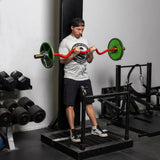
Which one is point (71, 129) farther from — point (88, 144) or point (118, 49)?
point (118, 49)

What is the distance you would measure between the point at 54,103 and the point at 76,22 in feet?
3.55

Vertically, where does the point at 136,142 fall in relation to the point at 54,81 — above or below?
below

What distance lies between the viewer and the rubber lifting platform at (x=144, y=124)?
3.30 meters

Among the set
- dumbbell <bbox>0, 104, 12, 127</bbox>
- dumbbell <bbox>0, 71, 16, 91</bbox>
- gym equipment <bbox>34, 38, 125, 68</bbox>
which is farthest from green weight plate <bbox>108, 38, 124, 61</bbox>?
dumbbell <bbox>0, 104, 12, 127</bbox>

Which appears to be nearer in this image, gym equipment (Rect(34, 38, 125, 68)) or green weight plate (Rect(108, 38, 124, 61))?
gym equipment (Rect(34, 38, 125, 68))

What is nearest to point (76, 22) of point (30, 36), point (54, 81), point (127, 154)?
point (30, 36)

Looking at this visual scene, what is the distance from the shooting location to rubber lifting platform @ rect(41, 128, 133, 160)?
2650mm

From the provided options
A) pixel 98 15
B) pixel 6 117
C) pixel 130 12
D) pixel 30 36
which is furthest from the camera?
pixel 130 12

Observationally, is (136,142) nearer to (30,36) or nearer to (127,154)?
(127,154)

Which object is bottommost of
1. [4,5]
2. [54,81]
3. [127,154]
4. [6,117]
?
[127,154]

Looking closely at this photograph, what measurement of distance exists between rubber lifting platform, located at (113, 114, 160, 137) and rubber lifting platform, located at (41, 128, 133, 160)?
0.42 meters

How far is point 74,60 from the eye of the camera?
9.48 ft

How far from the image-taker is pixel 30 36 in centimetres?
325

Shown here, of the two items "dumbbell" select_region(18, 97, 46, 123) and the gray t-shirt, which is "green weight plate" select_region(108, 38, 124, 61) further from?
"dumbbell" select_region(18, 97, 46, 123)
